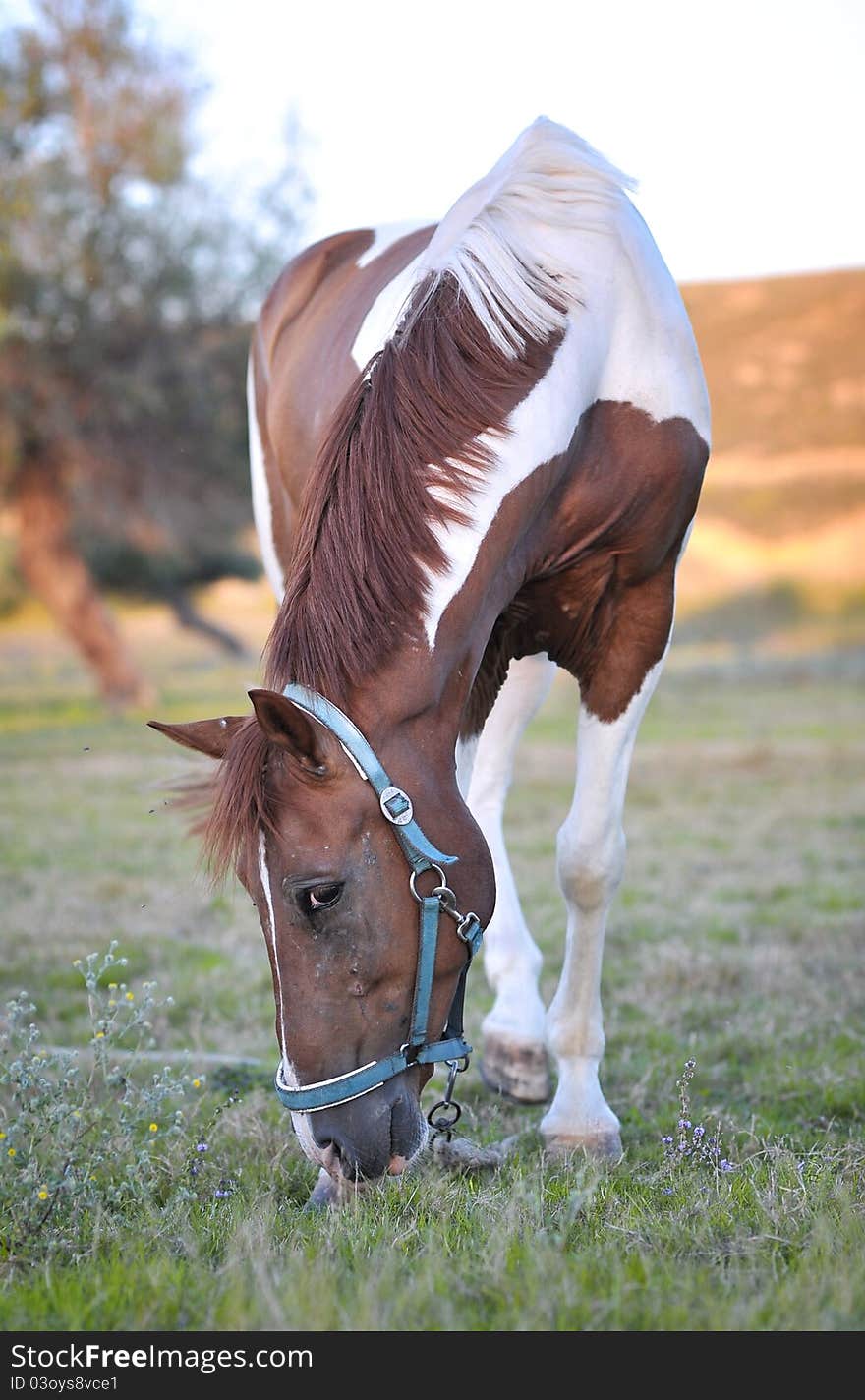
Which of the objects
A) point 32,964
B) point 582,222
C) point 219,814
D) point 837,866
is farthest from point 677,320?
point 837,866

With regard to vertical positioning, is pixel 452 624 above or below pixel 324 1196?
above

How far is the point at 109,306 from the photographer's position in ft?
45.4

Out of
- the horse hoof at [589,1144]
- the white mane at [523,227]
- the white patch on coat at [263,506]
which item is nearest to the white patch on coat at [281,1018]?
the horse hoof at [589,1144]

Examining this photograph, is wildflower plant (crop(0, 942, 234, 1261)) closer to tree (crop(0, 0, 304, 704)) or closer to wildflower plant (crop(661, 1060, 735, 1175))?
wildflower plant (crop(661, 1060, 735, 1175))

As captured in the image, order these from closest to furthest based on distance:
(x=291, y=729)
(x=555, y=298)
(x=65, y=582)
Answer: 1. (x=291, y=729)
2. (x=555, y=298)
3. (x=65, y=582)

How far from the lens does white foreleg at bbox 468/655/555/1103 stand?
10.9ft

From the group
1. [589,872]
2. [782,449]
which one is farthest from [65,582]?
[589,872]

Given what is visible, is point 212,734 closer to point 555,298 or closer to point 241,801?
point 241,801

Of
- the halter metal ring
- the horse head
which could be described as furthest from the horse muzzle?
the halter metal ring

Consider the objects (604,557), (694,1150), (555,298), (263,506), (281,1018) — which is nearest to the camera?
(281,1018)

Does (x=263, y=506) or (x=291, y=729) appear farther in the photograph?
(x=263, y=506)

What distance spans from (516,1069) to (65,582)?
12.8 m

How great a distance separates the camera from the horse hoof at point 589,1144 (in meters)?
2.69

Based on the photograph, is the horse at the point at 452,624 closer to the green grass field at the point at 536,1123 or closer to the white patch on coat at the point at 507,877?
the white patch on coat at the point at 507,877
